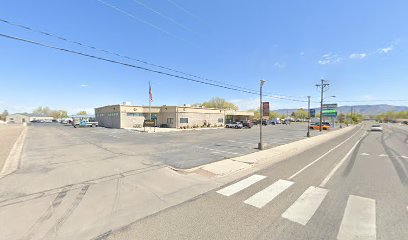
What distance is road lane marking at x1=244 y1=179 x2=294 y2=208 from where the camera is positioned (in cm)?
525

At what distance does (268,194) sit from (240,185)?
3.58 ft

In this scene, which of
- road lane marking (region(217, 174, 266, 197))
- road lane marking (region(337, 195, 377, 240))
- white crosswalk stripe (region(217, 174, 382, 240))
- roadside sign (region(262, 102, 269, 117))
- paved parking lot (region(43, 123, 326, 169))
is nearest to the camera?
road lane marking (region(337, 195, 377, 240))

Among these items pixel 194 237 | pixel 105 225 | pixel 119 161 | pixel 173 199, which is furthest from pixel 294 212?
pixel 119 161

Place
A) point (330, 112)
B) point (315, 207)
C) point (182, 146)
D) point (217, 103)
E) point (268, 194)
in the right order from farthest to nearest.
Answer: point (217, 103) < point (330, 112) < point (182, 146) < point (268, 194) < point (315, 207)

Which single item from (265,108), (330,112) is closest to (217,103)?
(330,112)

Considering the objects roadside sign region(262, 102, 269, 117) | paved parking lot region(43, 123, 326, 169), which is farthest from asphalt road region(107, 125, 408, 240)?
roadside sign region(262, 102, 269, 117)

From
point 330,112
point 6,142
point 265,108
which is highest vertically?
point 330,112

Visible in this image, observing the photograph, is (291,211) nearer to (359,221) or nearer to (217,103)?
(359,221)

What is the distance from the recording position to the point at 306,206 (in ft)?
16.5

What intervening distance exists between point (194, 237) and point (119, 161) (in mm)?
7726

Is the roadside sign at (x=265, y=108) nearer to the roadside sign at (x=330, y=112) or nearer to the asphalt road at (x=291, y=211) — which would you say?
the asphalt road at (x=291, y=211)

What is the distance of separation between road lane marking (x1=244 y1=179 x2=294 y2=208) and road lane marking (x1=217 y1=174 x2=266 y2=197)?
64 centimetres

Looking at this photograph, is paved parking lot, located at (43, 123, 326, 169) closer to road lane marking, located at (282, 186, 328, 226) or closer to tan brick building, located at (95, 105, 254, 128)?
road lane marking, located at (282, 186, 328, 226)

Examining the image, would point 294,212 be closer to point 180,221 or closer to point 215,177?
point 180,221
